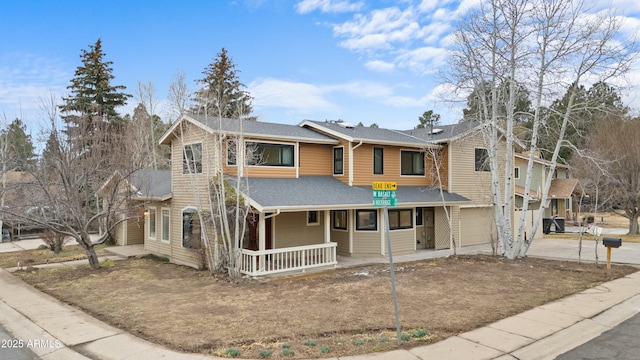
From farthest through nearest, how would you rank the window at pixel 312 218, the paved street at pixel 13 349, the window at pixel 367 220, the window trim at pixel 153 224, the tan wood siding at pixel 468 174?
the tan wood siding at pixel 468 174
the window trim at pixel 153 224
the window at pixel 367 220
the window at pixel 312 218
the paved street at pixel 13 349

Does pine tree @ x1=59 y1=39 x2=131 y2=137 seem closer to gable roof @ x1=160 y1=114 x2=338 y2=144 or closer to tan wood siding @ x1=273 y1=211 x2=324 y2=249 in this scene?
gable roof @ x1=160 y1=114 x2=338 y2=144

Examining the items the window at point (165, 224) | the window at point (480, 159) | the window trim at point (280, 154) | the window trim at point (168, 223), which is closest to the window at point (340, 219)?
the window trim at point (280, 154)

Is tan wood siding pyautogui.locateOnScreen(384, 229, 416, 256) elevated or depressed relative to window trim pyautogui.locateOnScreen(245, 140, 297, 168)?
depressed

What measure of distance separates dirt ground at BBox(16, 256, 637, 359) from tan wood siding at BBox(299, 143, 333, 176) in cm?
484

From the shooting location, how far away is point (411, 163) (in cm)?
1822

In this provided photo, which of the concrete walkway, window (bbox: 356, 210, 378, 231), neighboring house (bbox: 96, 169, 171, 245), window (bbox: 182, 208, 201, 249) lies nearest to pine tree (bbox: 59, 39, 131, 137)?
neighboring house (bbox: 96, 169, 171, 245)

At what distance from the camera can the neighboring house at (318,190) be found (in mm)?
13375

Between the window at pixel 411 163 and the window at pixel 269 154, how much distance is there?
17.8 feet

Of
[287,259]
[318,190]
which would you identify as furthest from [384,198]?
[318,190]

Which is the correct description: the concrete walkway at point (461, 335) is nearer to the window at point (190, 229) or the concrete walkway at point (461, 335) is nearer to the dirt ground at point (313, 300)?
the dirt ground at point (313, 300)

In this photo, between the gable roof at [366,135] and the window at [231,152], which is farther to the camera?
the gable roof at [366,135]

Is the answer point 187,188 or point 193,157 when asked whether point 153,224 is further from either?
point 193,157

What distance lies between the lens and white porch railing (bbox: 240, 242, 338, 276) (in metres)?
12.0

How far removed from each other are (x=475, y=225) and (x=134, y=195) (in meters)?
15.4
